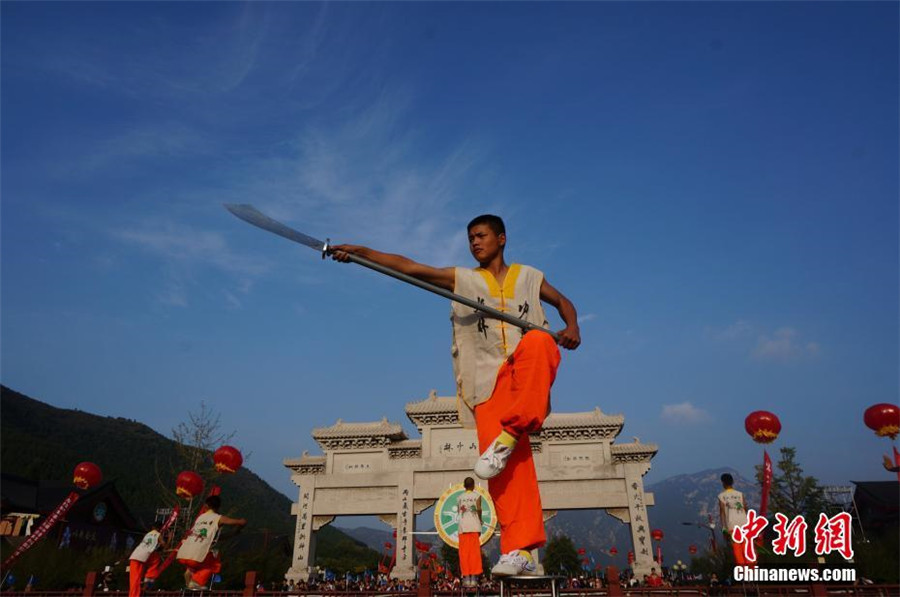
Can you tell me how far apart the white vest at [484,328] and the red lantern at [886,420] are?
9.05 meters

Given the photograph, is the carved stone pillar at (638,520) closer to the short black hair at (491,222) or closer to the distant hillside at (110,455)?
the short black hair at (491,222)

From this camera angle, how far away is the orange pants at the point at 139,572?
5.91 meters

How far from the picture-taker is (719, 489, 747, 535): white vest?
6.14 m

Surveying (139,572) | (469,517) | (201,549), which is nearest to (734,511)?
(469,517)

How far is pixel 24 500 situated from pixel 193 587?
2099 centimetres

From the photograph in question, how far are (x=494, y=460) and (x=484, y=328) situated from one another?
781mm

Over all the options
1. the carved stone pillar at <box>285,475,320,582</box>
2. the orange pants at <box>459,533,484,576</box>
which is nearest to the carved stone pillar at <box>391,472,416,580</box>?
the carved stone pillar at <box>285,475,320,582</box>

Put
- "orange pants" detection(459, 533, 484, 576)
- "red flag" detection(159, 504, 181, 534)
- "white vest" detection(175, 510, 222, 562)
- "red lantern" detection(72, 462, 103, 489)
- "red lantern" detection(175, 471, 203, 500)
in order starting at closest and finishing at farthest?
1. "orange pants" detection(459, 533, 484, 576)
2. "white vest" detection(175, 510, 222, 562)
3. "red flag" detection(159, 504, 181, 534)
4. "red lantern" detection(175, 471, 203, 500)
5. "red lantern" detection(72, 462, 103, 489)

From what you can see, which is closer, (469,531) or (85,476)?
(469,531)

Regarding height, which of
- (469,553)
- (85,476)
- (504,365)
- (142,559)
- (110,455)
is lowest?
(142,559)

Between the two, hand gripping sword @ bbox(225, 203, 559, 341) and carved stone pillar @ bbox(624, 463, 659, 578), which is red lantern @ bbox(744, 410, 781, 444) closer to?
hand gripping sword @ bbox(225, 203, 559, 341)

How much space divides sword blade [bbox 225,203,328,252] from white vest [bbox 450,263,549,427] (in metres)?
0.83

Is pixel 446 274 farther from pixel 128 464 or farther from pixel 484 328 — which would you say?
pixel 128 464

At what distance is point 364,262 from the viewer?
2820 mm
